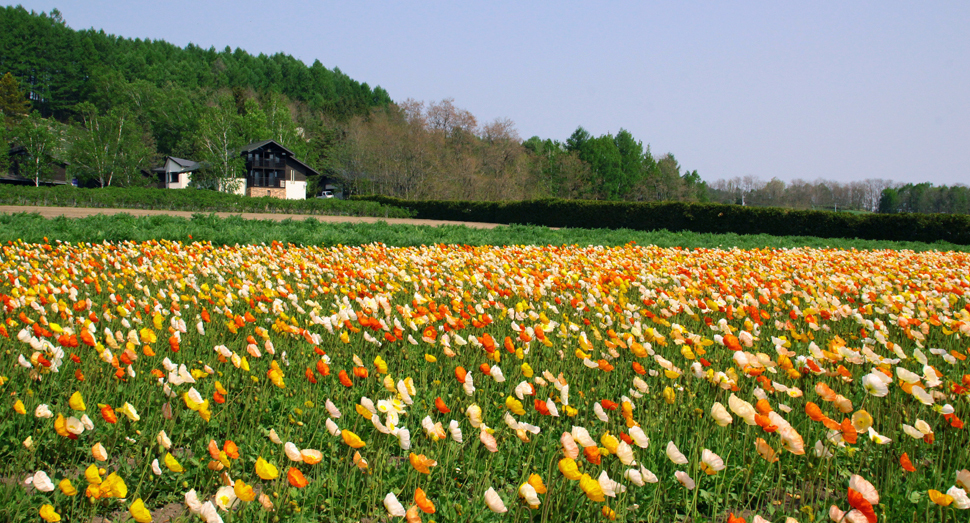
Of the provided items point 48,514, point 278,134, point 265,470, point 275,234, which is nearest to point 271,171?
point 278,134

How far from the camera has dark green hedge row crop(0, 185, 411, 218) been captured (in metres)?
35.5

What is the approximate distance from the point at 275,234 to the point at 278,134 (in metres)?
58.3

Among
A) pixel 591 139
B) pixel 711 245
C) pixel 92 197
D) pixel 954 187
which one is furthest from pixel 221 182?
pixel 954 187

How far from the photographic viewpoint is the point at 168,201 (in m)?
37.3

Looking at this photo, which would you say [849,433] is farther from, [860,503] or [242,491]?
[242,491]

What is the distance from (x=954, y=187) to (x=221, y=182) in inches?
3170

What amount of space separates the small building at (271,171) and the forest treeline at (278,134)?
199 cm

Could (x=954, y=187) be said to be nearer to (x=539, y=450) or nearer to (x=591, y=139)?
(x=591, y=139)

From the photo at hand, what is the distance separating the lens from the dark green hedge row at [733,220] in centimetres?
2153

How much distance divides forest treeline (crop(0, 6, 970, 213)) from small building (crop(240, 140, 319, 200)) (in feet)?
6.52

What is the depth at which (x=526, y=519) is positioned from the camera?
214cm

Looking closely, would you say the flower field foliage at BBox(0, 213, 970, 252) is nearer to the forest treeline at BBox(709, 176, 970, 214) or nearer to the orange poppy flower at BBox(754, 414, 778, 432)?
the orange poppy flower at BBox(754, 414, 778, 432)

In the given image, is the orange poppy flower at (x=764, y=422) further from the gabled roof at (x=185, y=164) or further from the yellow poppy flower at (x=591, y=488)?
the gabled roof at (x=185, y=164)

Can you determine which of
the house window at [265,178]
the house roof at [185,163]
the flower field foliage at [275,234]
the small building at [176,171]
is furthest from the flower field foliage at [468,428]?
the small building at [176,171]
